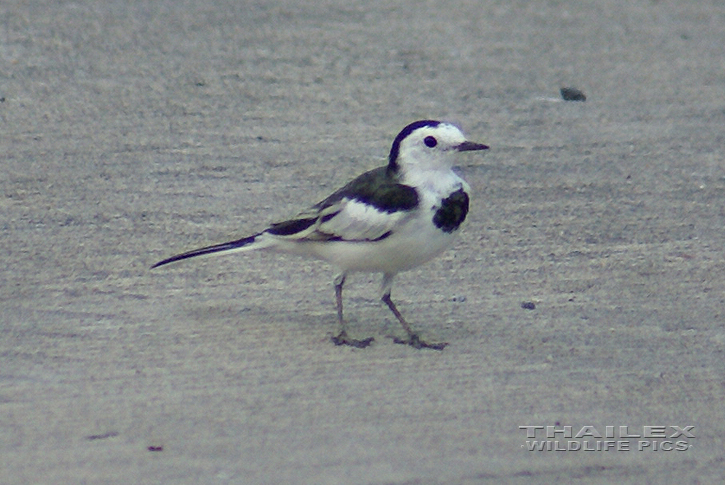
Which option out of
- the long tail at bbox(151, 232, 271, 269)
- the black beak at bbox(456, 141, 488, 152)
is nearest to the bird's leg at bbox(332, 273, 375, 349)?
the long tail at bbox(151, 232, 271, 269)

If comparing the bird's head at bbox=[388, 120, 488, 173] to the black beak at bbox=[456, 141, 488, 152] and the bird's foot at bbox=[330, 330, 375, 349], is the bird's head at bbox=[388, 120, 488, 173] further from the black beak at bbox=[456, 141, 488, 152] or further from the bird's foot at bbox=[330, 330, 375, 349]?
the bird's foot at bbox=[330, 330, 375, 349]

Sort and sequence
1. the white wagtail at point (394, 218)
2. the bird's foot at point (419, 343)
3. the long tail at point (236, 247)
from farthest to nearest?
the long tail at point (236, 247), the bird's foot at point (419, 343), the white wagtail at point (394, 218)

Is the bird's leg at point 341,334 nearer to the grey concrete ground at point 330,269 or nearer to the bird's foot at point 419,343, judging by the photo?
the grey concrete ground at point 330,269

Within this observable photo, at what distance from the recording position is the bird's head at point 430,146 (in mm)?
5047

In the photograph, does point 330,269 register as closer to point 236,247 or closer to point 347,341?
point 236,247

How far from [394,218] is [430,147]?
0.38 meters

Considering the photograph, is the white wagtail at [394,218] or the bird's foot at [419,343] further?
the bird's foot at [419,343]

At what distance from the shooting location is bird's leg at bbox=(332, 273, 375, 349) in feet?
16.6

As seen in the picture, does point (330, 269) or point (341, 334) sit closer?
point (341, 334)

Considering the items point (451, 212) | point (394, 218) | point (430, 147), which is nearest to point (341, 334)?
point (394, 218)

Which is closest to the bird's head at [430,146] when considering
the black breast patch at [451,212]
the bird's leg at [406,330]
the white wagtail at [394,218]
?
the white wagtail at [394,218]

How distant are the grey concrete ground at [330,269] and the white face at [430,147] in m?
0.77

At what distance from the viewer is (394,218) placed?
16.1 ft

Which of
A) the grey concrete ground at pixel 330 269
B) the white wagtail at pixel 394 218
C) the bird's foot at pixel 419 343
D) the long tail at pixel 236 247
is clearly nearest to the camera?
the grey concrete ground at pixel 330 269
